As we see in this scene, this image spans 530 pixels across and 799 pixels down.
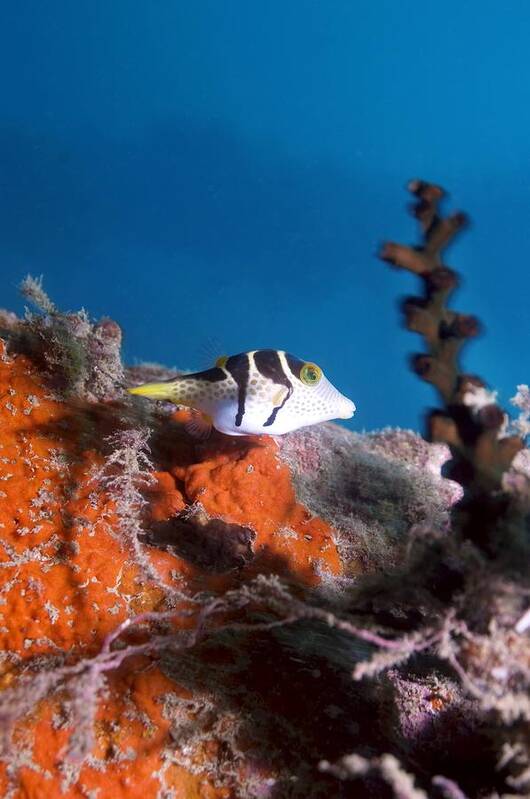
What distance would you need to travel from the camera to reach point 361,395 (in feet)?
150

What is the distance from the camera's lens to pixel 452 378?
184 cm

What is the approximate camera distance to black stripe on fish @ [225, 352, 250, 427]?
2.89 metres

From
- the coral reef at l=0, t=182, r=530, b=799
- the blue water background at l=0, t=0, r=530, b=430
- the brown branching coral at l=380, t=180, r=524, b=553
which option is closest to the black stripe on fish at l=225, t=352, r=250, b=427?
the coral reef at l=0, t=182, r=530, b=799

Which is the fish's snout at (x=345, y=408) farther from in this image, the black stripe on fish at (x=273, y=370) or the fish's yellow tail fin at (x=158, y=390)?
the fish's yellow tail fin at (x=158, y=390)

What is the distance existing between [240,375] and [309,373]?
1.42 ft

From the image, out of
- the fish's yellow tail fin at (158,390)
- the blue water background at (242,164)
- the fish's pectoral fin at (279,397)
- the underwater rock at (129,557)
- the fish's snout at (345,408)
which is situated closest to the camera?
the underwater rock at (129,557)

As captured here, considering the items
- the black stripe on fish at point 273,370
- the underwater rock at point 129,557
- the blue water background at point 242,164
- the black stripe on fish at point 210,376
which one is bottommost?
the underwater rock at point 129,557

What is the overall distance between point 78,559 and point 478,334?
221cm

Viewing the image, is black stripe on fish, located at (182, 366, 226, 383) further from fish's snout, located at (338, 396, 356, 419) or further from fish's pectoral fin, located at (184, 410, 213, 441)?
fish's snout, located at (338, 396, 356, 419)

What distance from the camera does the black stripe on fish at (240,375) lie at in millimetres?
2887

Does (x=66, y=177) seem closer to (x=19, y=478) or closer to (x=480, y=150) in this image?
(x=480, y=150)

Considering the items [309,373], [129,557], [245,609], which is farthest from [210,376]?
[245,609]

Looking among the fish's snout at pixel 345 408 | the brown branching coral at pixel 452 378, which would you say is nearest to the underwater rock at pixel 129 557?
the fish's snout at pixel 345 408

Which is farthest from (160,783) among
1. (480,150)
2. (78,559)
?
(480,150)
